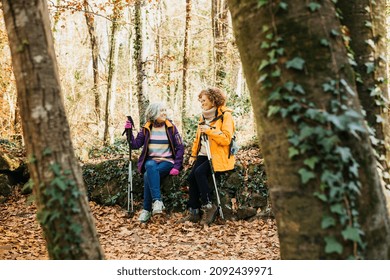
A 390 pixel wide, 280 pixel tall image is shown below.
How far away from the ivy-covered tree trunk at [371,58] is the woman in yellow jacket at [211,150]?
2.78 m

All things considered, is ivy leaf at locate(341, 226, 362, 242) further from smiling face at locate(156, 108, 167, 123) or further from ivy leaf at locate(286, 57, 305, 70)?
smiling face at locate(156, 108, 167, 123)

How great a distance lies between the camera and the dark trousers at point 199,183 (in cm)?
609

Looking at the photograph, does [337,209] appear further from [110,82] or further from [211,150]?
[110,82]

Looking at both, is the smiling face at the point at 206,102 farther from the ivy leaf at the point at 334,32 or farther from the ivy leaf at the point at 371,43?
the ivy leaf at the point at 334,32

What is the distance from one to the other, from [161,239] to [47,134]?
3525 mm

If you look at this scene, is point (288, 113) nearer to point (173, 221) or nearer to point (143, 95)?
point (173, 221)

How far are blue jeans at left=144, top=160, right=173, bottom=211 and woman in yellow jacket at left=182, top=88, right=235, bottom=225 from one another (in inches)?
19.7

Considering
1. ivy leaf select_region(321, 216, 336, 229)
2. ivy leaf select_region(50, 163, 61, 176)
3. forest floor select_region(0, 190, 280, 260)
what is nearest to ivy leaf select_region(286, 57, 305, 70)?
ivy leaf select_region(321, 216, 336, 229)

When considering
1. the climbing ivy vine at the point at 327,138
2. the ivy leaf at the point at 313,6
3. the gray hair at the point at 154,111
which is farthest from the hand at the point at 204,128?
the ivy leaf at the point at 313,6

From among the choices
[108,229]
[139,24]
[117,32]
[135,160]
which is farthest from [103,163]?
[117,32]

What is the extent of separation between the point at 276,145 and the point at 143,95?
275 inches

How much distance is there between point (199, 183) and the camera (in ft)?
20.0

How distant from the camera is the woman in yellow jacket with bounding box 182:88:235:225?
5.96m

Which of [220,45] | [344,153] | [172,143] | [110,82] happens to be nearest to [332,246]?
[344,153]
